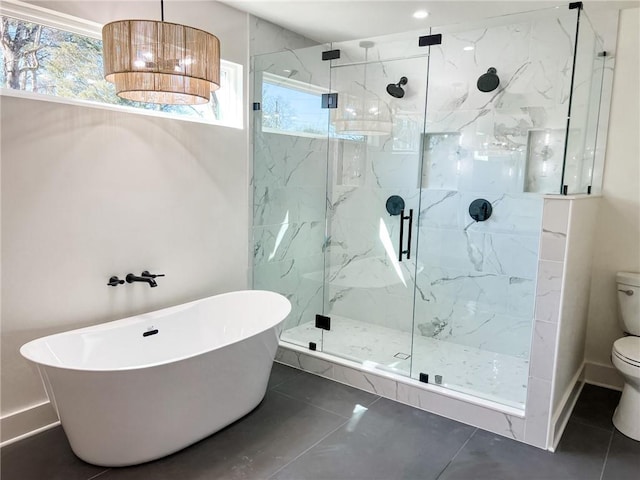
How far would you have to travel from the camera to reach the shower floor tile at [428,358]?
9.70ft

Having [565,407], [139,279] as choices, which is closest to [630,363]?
[565,407]

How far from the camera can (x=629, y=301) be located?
9.95 ft

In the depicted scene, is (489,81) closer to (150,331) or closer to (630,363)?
(630,363)

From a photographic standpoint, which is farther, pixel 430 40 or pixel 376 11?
pixel 376 11

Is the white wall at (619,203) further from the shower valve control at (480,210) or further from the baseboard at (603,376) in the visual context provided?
the shower valve control at (480,210)

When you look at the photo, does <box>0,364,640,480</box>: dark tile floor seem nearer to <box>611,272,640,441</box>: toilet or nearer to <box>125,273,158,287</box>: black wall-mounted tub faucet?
<box>611,272,640,441</box>: toilet

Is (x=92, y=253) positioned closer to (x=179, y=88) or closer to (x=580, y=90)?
(x=179, y=88)

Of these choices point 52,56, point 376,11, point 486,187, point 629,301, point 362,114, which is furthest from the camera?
point 362,114

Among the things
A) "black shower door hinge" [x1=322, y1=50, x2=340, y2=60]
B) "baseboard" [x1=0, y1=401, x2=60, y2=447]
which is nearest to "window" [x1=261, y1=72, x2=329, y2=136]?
"black shower door hinge" [x1=322, y1=50, x2=340, y2=60]

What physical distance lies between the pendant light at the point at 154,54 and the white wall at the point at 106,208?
0.56 m

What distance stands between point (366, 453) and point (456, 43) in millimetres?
3173

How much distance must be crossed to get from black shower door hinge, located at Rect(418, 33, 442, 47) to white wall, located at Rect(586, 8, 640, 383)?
49.3 inches

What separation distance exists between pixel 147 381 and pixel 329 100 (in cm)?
263

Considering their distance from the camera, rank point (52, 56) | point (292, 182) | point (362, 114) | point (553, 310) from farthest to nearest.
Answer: point (292, 182) → point (362, 114) → point (52, 56) → point (553, 310)
